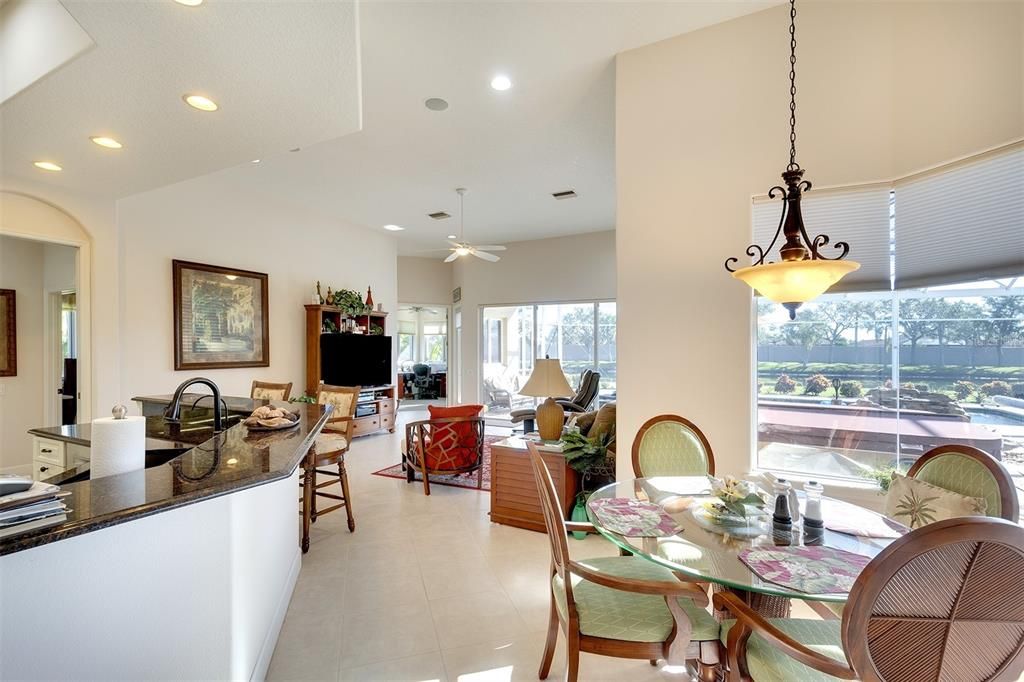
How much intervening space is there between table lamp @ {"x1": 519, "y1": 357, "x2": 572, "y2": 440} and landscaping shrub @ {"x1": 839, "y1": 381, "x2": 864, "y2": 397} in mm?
1778

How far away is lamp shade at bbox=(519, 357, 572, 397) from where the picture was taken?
3.53 m

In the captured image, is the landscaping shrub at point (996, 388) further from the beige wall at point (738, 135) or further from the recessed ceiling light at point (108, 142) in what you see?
the recessed ceiling light at point (108, 142)

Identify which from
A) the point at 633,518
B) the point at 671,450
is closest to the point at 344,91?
the point at 633,518

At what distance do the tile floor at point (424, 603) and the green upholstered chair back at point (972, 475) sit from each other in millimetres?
1417

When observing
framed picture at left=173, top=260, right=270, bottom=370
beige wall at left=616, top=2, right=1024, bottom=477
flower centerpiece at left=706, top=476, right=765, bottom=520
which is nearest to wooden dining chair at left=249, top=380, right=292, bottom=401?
framed picture at left=173, top=260, right=270, bottom=370

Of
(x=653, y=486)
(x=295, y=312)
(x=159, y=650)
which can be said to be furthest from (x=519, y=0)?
(x=295, y=312)

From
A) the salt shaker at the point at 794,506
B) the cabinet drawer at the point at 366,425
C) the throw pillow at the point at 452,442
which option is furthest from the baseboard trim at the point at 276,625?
the cabinet drawer at the point at 366,425

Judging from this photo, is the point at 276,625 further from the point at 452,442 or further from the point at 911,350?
the point at 911,350

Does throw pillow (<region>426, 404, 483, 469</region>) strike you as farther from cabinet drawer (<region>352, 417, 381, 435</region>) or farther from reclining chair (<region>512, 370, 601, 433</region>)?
cabinet drawer (<region>352, 417, 381, 435</region>)

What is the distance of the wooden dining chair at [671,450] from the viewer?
2506 millimetres

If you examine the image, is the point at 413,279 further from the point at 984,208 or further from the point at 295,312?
the point at 984,208

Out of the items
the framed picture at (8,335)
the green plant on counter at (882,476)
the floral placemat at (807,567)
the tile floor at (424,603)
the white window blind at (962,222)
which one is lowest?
the tile floor at (424,603)

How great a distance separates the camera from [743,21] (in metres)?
2.70

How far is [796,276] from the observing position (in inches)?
63.1
